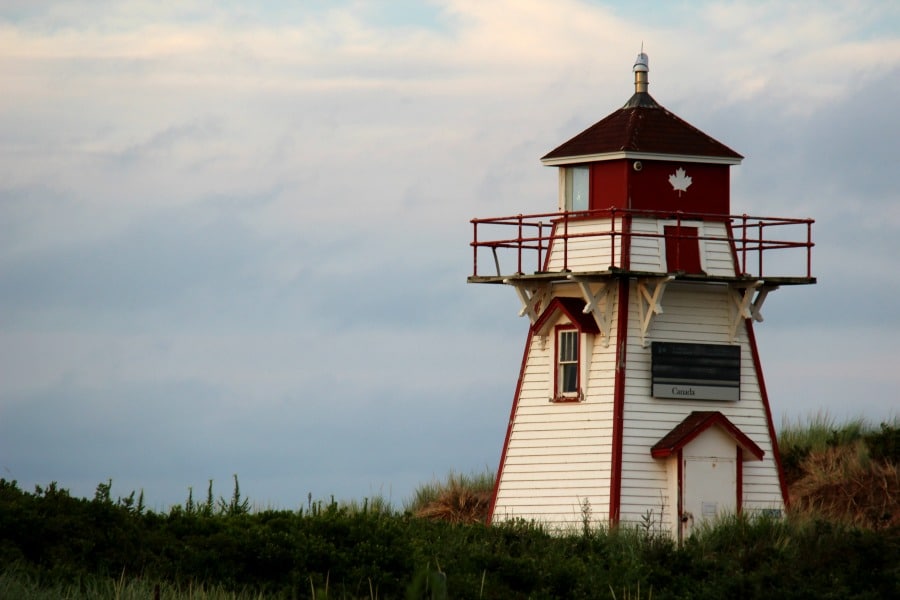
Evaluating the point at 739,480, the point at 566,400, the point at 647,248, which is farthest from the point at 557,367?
the point at 739,480

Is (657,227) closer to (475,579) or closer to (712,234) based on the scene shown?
(712,234)

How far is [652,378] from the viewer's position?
29.6 m

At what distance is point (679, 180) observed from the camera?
30.6m

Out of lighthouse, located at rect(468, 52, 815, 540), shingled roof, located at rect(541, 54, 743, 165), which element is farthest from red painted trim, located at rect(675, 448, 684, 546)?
shingled roof, located at rect(541, 54, 743, 165)

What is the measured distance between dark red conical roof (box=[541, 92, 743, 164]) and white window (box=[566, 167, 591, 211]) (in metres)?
0.31

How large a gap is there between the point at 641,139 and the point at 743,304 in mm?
3963

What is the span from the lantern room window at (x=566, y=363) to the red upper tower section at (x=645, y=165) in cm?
270

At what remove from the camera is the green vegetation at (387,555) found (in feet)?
69.7

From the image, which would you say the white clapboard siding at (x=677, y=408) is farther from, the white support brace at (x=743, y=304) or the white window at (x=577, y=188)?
the white window at (x=577, y=188)

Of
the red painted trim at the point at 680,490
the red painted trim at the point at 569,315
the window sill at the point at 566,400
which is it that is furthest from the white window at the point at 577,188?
the red painted trim at the point at 680,490

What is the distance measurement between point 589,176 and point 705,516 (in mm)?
7350

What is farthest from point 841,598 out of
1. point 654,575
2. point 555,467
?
point 555,467

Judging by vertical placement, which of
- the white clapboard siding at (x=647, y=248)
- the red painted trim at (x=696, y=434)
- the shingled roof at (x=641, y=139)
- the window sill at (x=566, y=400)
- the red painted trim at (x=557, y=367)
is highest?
the shingled roof at (x=641, y=139)

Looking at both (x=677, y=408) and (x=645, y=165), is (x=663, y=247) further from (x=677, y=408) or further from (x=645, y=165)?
(x=677, y=408)
